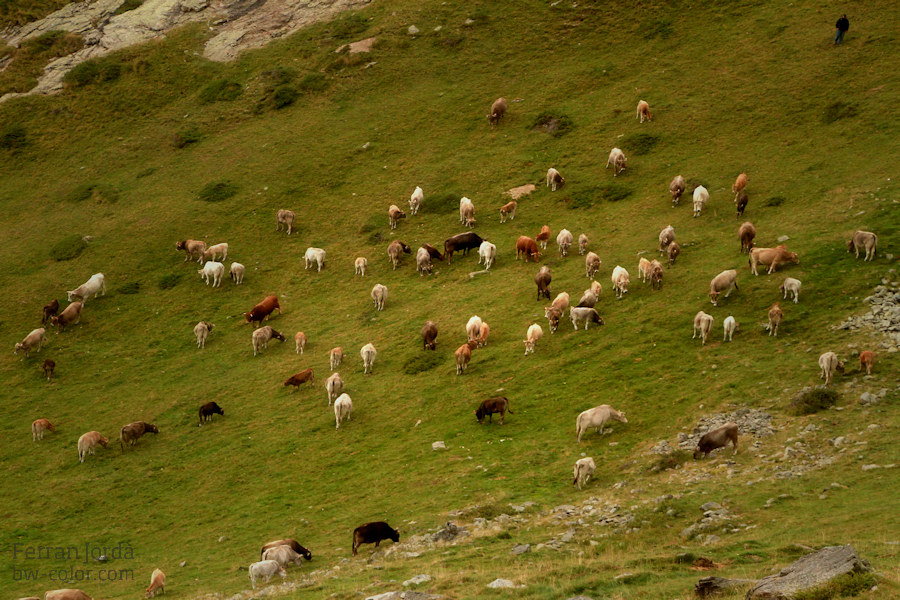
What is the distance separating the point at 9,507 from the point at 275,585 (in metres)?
14.4

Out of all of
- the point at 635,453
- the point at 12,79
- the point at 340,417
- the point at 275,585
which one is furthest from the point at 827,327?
the point at 12,79

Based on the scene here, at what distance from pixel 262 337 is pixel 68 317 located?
38.2 feet

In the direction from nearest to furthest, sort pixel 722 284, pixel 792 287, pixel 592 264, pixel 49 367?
pixel 792 287 < pixel 722 284 < pixel 592 264 < pixel 49 367

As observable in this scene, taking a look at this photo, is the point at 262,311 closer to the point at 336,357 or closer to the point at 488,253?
the point at 336,357

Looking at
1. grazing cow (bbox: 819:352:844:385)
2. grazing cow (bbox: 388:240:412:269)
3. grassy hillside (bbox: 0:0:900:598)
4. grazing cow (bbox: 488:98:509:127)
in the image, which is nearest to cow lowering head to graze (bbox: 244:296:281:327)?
grassy hillside (bbox: 0:0:900:598)

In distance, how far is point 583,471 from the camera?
21062mm

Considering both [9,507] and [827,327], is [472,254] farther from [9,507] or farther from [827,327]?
[9,507]

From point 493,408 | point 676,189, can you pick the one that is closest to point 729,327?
point 493,408

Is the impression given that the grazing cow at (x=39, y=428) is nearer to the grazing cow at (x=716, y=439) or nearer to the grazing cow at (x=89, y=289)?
the grazing cow at (x=89, y=289)

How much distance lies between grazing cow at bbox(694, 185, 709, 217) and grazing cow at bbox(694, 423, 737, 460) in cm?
1724

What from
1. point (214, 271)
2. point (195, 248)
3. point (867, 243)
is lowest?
point (867, 243)

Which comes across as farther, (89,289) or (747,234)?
(89,289)

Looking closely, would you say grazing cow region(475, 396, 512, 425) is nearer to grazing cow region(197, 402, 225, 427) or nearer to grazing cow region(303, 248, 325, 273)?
grazing cow region(197, 402, 225, 427)

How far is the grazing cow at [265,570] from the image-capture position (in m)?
18.5
